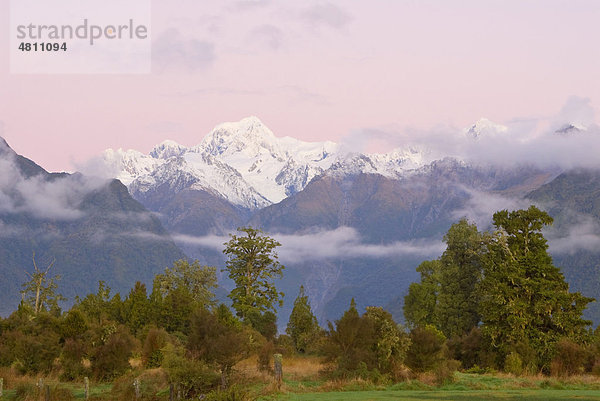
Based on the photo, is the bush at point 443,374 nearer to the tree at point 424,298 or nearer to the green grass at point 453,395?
the green grass at point 453,395

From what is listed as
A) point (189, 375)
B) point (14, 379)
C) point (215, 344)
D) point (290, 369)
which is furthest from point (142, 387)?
point (290, 369)

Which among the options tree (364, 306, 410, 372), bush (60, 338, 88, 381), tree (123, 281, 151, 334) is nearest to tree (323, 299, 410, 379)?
tree (364, 306, 410, 372)

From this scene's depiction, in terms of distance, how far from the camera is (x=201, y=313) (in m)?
45.0

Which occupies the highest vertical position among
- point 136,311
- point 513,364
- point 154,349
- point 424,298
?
point 136,311

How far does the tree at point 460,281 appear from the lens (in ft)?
272

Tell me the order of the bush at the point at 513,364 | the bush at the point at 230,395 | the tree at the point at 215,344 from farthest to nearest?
1. the bush at the point at 513,364
2. the tree at the point at 215,344
3. the bush at the point at 230,395

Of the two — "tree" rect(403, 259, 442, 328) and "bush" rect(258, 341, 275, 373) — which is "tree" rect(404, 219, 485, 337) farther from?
"bush" rect(258, 341, 275, 373)

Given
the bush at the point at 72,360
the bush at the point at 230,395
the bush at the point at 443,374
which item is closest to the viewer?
the bush at the point at 230,395

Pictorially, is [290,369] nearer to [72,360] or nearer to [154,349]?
[154,349]

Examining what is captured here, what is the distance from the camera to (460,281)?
8406 centimetres

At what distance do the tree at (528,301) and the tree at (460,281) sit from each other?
22.7 meters

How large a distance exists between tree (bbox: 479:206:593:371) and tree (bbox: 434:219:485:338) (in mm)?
22695

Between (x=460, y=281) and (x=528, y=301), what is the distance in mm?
26731

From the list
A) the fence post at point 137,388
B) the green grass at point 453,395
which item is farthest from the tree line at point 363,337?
the green grass at point 453,395
